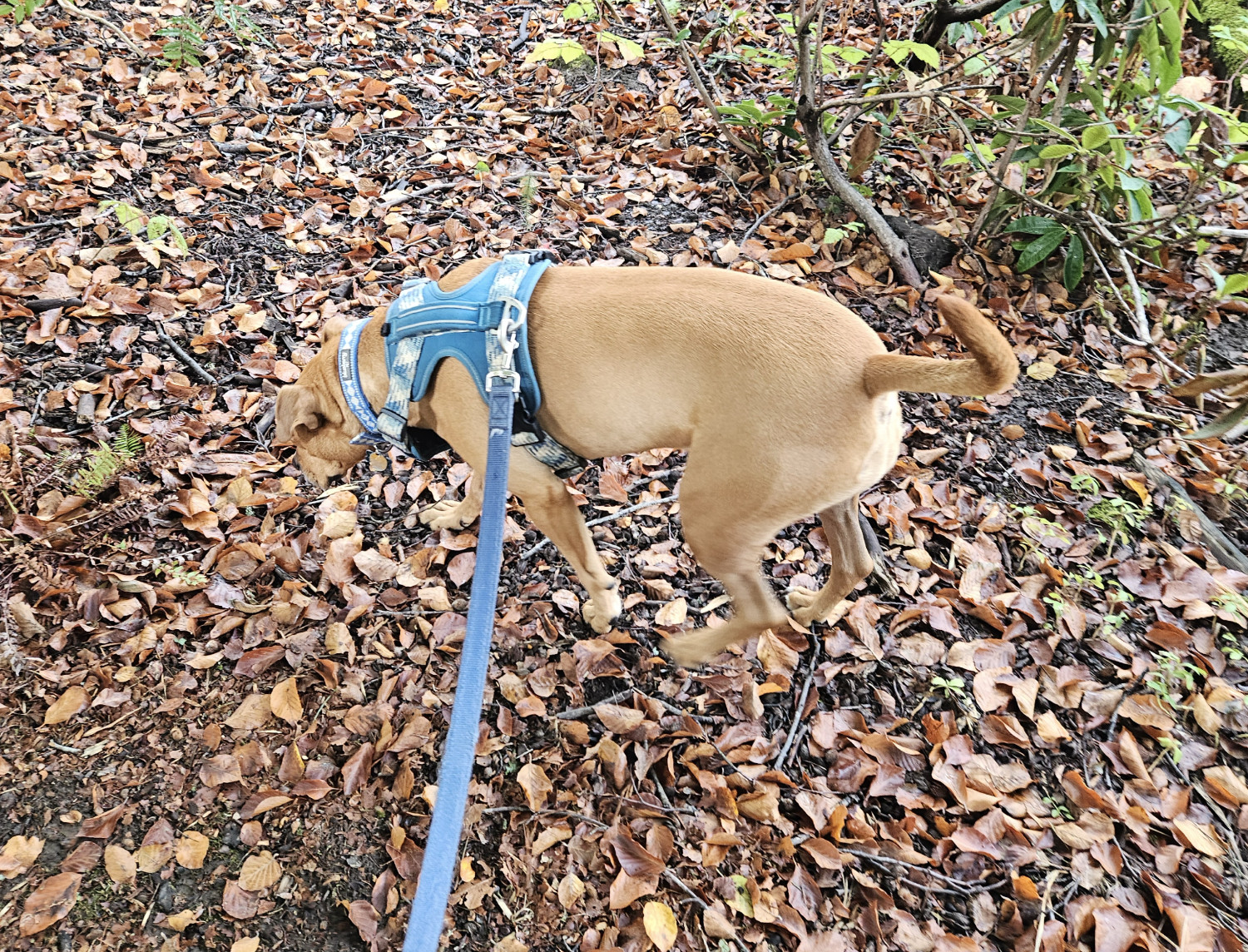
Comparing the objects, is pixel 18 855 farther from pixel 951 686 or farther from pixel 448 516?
pixel 951 686

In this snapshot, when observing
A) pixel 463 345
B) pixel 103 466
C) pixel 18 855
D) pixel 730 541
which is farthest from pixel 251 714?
pixel 730 541

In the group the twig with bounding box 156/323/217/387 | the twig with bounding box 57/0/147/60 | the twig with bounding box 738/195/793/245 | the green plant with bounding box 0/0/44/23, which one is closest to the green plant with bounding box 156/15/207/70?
the twig with bounding box 57/0/147/60

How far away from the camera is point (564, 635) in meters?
3.15

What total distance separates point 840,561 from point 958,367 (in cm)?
107

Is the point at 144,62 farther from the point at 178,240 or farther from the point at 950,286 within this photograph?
the point at 950,286

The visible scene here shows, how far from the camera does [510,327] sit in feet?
7.72

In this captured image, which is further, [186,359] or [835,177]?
[835,177]

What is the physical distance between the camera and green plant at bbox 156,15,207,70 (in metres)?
5.19

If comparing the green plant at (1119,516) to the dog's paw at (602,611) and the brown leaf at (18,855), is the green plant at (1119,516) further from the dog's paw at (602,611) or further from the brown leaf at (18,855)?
the brown leaf at (18,855)

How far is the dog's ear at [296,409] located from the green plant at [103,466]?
3.19 feet

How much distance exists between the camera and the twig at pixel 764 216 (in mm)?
4695

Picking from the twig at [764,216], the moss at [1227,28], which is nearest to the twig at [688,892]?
the twig at [764,216]

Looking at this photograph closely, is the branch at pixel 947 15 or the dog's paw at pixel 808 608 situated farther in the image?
the branch at pixel 947 15

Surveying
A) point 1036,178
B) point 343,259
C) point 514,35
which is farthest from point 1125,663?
point 514,35
